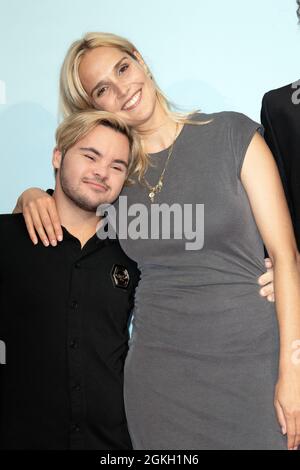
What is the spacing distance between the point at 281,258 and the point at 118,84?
764 mm

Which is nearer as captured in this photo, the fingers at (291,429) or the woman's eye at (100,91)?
the fingers at (291,429)

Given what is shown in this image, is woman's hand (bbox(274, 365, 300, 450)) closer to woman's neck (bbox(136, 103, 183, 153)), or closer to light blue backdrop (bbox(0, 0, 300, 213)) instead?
woman's neck (bbox(136, 103, 183, 153))

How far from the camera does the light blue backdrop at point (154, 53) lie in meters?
2.12

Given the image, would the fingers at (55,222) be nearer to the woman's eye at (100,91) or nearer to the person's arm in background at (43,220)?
the person's arm in background at (43,220)

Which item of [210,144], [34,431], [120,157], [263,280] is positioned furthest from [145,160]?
[34,431]

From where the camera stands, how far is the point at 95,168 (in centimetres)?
186

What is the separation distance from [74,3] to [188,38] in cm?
49

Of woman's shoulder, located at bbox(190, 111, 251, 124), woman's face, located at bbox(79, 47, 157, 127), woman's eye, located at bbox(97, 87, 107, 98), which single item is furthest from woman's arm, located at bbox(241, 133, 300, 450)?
woman's eye, located at bbox(97, 87, 107, 98)

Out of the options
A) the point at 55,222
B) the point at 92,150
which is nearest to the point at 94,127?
the point at 92,150

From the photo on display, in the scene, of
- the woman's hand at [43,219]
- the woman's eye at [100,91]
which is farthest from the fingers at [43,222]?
the woman's eye at [100,91]

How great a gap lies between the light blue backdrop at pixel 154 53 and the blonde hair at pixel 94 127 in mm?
340

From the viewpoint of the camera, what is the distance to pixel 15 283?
5.92ft

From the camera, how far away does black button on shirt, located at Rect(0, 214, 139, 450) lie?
5.68ft

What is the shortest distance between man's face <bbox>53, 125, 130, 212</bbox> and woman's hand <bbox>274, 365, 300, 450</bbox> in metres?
0.77
